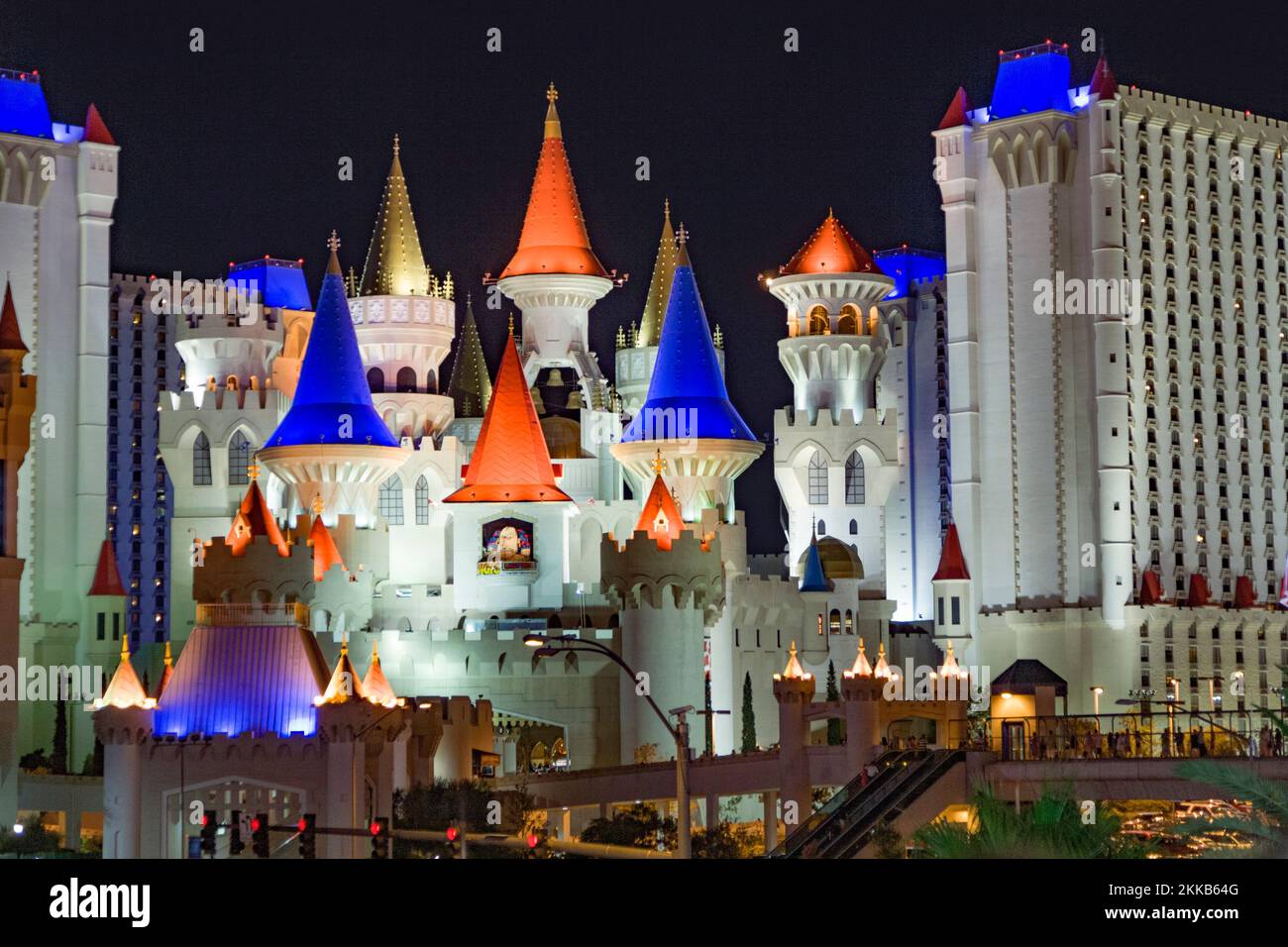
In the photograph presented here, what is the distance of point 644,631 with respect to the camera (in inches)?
3137

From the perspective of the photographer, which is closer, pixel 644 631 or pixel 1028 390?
pixel 644 631

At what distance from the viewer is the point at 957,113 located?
3706 inches

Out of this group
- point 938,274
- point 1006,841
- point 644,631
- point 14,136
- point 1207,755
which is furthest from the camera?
point 938,274

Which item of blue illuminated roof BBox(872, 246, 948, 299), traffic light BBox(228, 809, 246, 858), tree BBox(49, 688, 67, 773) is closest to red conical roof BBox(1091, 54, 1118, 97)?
blue illuminated roof BBox(872, 246, 948, 299)

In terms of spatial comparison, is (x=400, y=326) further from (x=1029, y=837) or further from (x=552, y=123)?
(x=1029, y=837)

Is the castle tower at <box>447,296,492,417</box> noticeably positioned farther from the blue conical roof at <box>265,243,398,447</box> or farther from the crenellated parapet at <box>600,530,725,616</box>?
the crenellated parapet at <box>600,530,725,616</box>

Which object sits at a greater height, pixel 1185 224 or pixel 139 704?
pixel 1185 224

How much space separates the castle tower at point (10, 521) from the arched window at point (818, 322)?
34407mm

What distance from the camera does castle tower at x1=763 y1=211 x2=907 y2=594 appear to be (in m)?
96.3

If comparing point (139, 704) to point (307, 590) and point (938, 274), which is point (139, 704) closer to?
point (307, 590)

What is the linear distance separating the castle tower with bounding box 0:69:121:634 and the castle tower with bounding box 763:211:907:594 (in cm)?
2358

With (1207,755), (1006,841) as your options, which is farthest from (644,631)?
(1006,841)
